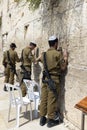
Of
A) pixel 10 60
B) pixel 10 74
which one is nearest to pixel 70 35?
pixel 10 60

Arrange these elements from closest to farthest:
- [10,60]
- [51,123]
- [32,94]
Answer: [51,123], [32,94], [10,60]

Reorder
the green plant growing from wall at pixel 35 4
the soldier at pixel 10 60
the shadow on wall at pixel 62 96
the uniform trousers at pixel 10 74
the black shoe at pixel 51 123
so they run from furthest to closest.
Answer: the uniform trousers at pixel 10 74 < the soldier at pixel 10 60 < the green plant growing from wall at pixel 35 4 < the shadow on wall at pixel 62 96 < the black shoe at pixel 51 123

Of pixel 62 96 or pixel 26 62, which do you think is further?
pixel 26 62

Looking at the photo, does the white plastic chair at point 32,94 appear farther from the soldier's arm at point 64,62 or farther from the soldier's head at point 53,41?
the soldier's head at point 53,41

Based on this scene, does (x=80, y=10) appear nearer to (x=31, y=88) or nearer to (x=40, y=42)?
(x=31, y=88)

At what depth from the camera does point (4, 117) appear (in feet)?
22.3

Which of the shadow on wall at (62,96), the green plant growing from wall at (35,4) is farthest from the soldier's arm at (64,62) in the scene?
the green plant growing from wall at (35,4)

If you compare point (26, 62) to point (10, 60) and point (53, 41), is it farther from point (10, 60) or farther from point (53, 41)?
point (53, 41)

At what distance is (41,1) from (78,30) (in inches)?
107

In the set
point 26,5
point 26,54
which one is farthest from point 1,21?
point 26,54

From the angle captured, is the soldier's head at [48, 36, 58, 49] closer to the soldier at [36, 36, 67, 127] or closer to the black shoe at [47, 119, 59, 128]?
the soldier at [36, 36, 67, 127]

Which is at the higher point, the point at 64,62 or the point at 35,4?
the point at 35,4

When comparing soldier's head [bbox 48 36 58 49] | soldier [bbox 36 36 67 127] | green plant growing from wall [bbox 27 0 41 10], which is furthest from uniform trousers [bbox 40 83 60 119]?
green plant growing from wall [bbox 27 0 41 10]

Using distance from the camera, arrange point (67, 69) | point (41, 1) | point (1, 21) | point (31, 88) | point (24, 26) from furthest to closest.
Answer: point (1, 21)
point (24, 26)
point (41, 1)
point (31, 88)
point (67, 69)
